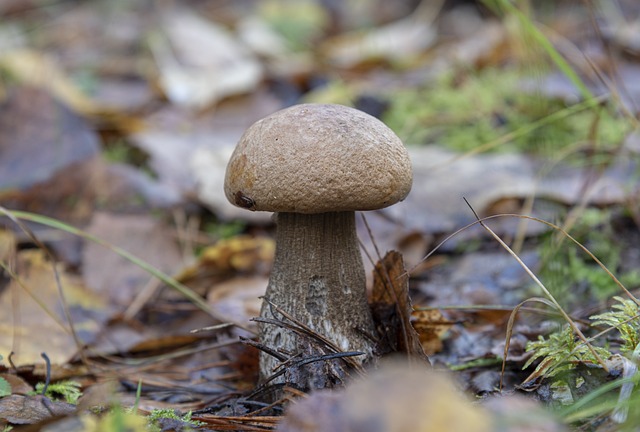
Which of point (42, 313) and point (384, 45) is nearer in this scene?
point (42, 313)

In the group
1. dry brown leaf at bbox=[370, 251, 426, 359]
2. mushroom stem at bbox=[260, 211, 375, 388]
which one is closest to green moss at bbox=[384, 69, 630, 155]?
dry brown leaf at bbox=[370, 251, 426, 359]

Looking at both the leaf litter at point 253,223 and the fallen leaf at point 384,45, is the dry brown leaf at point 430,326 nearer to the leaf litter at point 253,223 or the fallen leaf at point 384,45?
the leaf litter at point 253,223

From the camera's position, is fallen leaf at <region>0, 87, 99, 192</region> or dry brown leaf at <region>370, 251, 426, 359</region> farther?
fallen leaf at <region>0, 87, 99, 192</region>

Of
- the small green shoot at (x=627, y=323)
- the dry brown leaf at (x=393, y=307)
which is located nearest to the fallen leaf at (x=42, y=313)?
the dry brown leaf at (x=393, y=307)

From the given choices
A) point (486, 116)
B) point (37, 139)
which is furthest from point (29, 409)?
point (486, 116)

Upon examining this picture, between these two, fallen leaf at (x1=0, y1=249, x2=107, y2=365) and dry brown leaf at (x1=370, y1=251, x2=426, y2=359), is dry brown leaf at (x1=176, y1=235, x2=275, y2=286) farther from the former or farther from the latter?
dry brown leaf at (x1=370, y1=251, x2=426, y2=359)

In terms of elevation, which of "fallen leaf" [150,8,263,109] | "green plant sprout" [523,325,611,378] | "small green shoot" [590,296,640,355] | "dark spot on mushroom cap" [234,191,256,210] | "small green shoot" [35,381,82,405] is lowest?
"small green shoot" [35,381,82,405]

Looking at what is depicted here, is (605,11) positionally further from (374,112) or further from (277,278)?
(277,278)

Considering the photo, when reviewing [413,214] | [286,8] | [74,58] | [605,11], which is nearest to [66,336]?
[413,214]

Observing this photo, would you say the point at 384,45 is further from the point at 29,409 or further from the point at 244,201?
the point at 29,409
